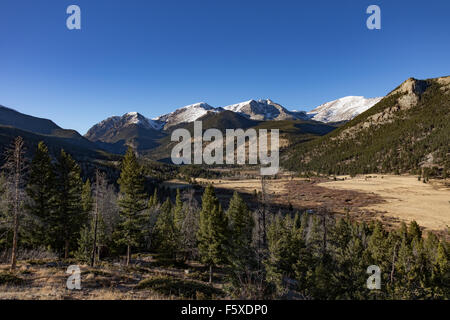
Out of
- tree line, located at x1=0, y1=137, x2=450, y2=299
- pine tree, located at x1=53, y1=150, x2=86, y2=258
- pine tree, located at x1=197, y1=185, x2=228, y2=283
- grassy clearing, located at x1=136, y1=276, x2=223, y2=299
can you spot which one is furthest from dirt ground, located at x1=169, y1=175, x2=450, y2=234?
grassy clearing, located at x1=136, y1=276, x2=223, y2=299

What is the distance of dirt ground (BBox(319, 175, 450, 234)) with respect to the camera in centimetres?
6844

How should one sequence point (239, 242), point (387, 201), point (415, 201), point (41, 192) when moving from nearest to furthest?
point (239, 242) < point (41, 192) < point (415, 201) < point (387, 201)

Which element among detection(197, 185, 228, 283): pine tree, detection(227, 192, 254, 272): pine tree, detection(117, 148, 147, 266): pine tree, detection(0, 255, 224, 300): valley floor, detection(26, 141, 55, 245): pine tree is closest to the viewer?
detection(0, 255, 224, 300): valley floor

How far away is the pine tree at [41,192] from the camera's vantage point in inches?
1005

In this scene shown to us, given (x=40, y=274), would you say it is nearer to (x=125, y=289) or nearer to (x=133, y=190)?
(x=125, y=289)

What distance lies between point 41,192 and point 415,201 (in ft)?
382

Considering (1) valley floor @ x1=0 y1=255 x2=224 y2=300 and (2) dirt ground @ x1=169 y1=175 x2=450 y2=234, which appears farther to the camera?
(2) dirt ground @ x1=169 y1=175 x2=450 y2=234

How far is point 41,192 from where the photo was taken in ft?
84.7

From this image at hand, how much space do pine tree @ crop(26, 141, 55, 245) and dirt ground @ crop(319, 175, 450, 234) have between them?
279ft

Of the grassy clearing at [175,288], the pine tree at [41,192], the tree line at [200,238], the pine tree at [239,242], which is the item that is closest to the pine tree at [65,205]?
the tree line at [200,238]

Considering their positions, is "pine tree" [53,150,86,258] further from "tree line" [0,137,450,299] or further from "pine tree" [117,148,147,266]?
"pine tree" [117,148,147,266]

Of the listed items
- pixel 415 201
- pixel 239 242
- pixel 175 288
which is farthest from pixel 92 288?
pixel 415 201

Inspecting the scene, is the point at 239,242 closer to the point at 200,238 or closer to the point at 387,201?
the point at 200,238

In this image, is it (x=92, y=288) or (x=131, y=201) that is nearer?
(x=92, y=288)
